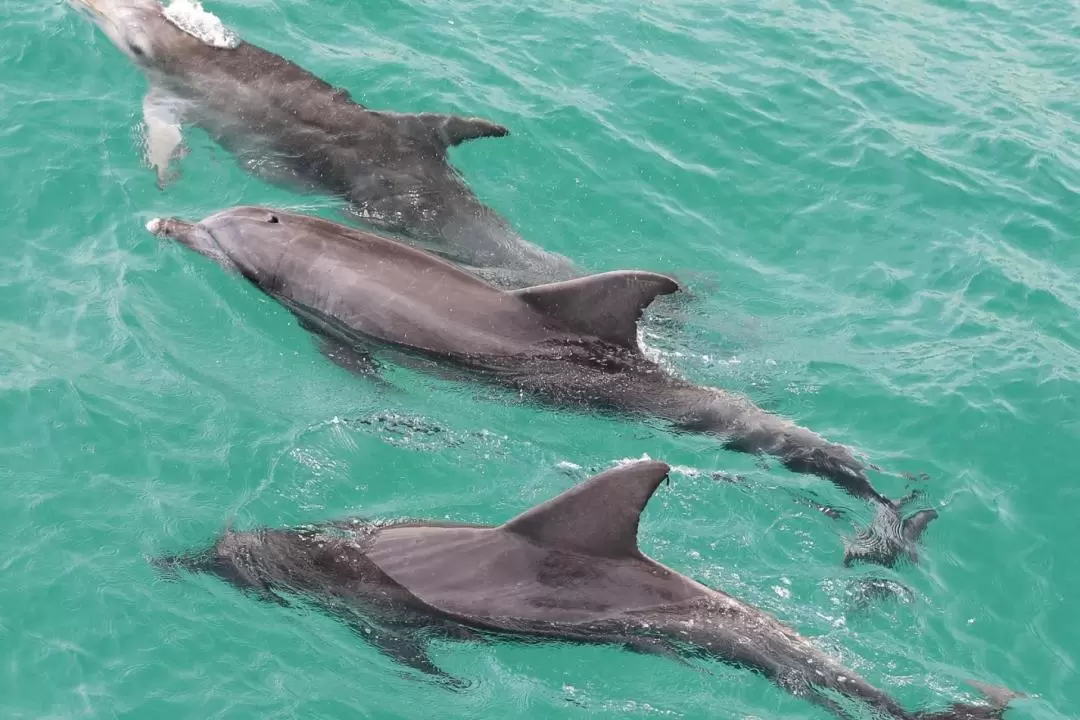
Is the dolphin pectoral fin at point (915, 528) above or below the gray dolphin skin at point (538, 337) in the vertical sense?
below

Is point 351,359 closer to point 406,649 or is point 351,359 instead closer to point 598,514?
point 406,649

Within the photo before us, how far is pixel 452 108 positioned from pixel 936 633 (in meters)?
10.0

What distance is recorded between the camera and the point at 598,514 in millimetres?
8328

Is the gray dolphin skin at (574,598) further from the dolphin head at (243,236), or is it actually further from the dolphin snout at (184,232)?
the dolphin snout at (184,232)

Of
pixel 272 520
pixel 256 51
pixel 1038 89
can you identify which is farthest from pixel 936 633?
pixel 1038 89

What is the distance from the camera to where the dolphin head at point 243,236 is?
11.5 metres

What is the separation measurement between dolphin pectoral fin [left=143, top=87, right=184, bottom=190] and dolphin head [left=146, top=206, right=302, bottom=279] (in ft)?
5.55

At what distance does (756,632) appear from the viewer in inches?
344

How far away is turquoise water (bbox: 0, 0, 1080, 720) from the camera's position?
8.88 meters

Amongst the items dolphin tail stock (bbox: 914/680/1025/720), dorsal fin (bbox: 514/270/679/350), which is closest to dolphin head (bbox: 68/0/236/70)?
dorsal fin (bbox: 514/270/679/350)

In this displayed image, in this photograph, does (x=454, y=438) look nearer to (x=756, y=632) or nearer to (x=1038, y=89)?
(x=756, y=632)

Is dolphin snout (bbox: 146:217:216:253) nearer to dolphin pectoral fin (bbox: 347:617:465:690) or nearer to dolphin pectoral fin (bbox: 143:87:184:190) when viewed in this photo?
dolphin pectoral fin (bbox: 143:87:184:190)

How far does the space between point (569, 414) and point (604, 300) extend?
1.28 m

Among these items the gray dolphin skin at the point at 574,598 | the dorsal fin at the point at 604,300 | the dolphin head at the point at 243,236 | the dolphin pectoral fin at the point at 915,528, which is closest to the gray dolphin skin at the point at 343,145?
the dolphin head at the point at 243,236
